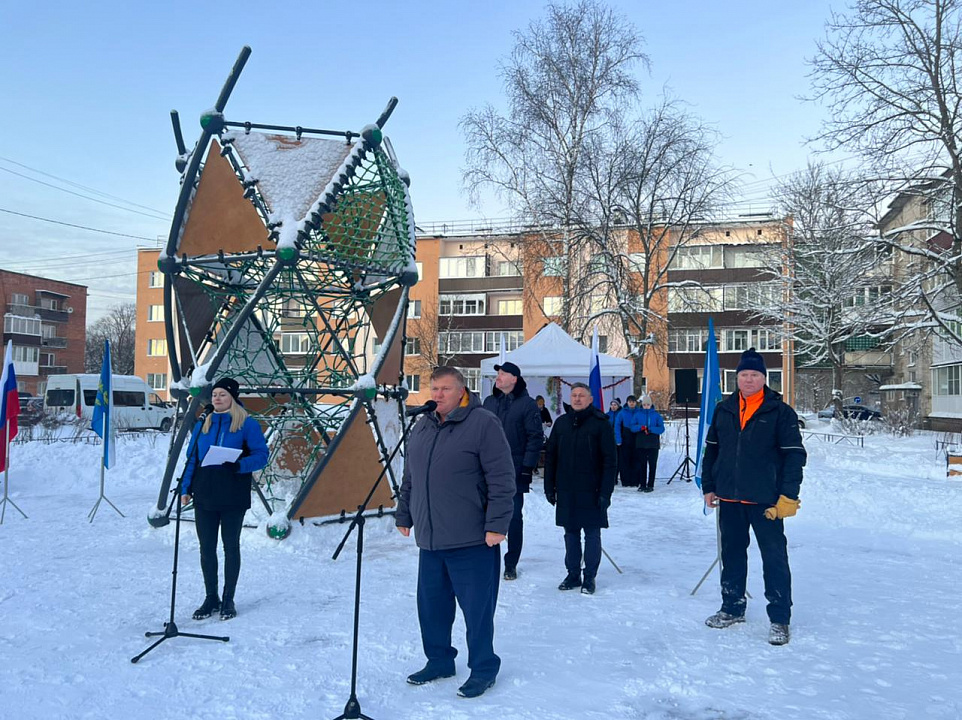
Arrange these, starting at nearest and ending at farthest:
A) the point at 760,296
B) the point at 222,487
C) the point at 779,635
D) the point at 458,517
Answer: the point at 458,517 < the point at 779,635 < the point at 222,487 < the point at 760,296

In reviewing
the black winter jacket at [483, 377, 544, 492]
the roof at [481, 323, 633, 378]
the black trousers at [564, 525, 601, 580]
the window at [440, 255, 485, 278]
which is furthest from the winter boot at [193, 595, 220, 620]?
the window at [440, 255, 485, 278]

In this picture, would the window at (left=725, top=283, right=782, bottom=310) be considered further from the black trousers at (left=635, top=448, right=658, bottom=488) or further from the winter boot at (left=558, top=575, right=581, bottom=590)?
the winter boot at (left=558, top=575, right=581, bottom=590)

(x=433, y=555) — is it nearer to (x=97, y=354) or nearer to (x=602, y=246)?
(x=602, y=246)

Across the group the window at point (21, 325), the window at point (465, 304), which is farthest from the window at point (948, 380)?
the window at point (21, 325)

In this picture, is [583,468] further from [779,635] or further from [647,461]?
[647,461]

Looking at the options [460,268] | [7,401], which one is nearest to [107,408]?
[7,401]

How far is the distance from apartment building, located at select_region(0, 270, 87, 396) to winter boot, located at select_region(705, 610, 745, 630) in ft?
212

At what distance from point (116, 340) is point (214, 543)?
302 feet

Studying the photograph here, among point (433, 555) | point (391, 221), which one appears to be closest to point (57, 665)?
point (433, 555)

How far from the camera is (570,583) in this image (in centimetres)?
653

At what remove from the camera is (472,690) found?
162 inches

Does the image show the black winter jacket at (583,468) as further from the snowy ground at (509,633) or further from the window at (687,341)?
the window at (687,341)

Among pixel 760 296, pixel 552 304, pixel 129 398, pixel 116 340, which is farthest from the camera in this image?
pixel 116 340

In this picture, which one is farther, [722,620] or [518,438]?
[518,438]
